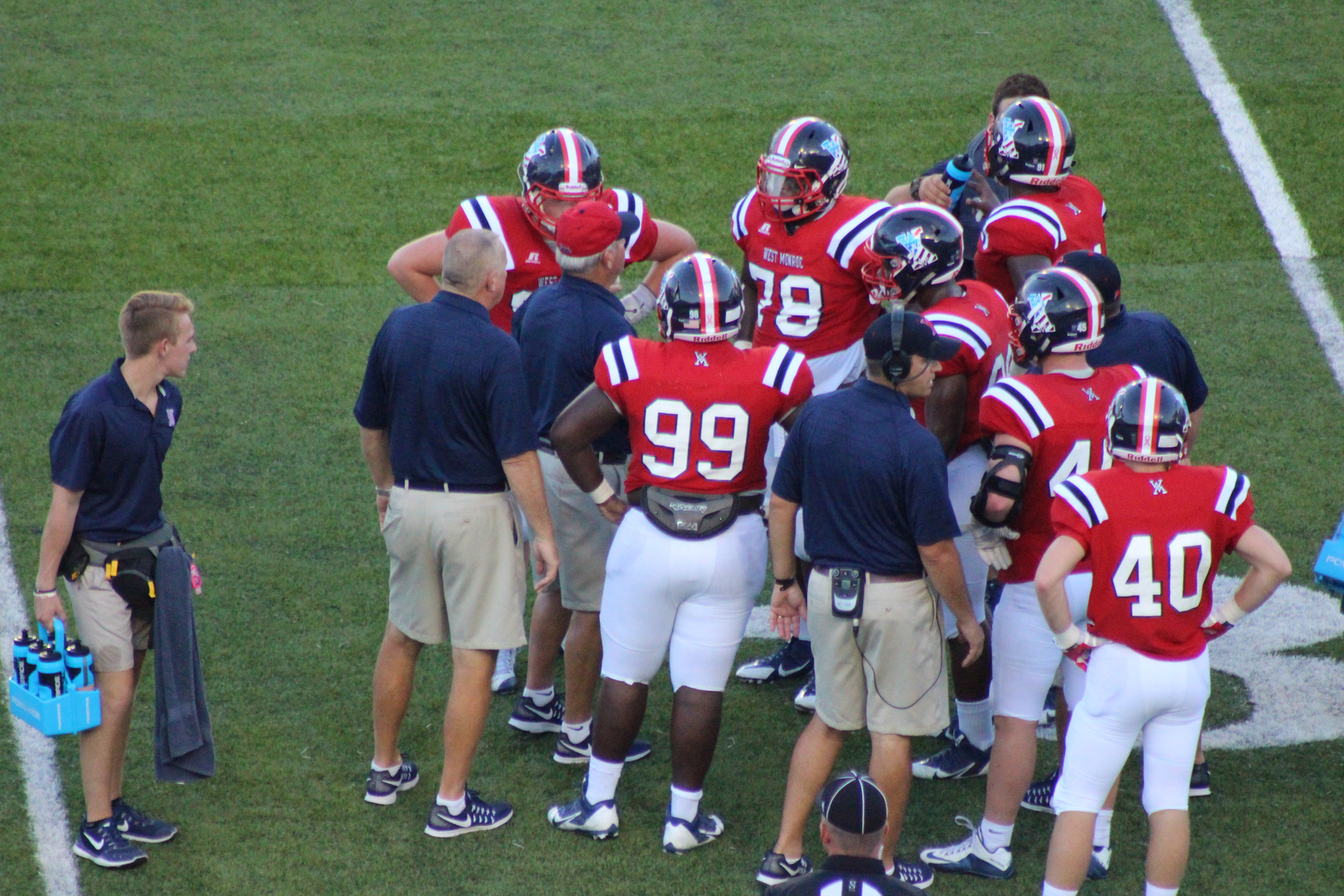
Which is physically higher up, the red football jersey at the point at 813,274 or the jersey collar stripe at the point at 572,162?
the jersey collar stripe at the point at 572,162

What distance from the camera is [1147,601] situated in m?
3.77

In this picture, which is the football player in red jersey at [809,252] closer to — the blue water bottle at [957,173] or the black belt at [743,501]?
the black belt at [743,501]

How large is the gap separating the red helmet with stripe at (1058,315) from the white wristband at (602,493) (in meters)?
1.35

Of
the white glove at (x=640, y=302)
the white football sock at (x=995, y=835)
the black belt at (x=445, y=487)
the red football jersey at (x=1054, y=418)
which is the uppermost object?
the white glove at (x=640, y=302)

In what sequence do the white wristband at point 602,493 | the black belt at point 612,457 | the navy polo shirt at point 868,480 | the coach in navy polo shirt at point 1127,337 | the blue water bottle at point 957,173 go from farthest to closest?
the blue water bottle at point 957,173, the black belt at point 612,457, the white wristband at point 602,493, the coach in navy polo shirt at point 1127,337, the navy polo shirt at point 868,480

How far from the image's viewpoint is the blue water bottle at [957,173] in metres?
5.95

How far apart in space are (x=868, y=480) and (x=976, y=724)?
4.68 feet

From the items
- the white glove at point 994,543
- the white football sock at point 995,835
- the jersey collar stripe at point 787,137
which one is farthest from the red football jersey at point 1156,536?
the jersey collar stripe at point 787,137

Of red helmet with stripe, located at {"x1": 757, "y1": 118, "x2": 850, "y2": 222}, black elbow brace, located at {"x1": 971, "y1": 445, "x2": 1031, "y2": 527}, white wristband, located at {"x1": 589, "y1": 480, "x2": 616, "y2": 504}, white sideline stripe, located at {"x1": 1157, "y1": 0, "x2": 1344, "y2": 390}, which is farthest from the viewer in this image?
white sideline stripe, located at {"x1": 1157, "y1": 0, "x2": 1344, "y2": 390}

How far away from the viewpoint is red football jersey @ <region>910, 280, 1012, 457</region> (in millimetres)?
4527

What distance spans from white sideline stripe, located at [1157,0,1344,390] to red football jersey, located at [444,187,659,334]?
14.6 feet

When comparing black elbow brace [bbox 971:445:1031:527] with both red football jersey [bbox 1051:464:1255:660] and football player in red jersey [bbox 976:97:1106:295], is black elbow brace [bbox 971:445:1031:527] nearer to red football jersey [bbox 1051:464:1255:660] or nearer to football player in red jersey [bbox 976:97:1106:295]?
red football jersey [bbox 1051:464:1255:660]

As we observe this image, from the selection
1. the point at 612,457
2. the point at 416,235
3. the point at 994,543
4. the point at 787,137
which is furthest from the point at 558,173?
the point at 416,235

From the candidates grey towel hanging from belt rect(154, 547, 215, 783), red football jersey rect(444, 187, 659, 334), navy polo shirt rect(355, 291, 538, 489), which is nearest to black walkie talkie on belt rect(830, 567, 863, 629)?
navy polo shirt rect(355, 291, 538, 489)
